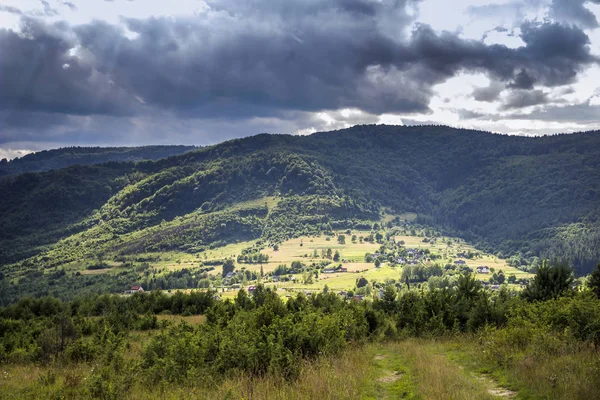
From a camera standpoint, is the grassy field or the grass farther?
the grass

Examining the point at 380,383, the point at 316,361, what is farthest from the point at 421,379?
the point at 316,361

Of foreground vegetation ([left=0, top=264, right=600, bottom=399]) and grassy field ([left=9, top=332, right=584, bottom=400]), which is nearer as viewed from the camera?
grassy field ([left=9, top=332, right=584, bottom=400])

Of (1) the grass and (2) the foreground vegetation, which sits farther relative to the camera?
(2) the foreground vegetation

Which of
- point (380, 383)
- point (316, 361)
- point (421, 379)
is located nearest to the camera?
point (421, 379)

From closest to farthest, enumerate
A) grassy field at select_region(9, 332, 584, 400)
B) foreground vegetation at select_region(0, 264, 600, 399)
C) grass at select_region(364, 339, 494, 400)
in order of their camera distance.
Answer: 1. grassy field at select_region(9, 332, 584, 400)
2. grass at select_region(364, 339, 494, 400)
3. foreground vegetation at select_region(0, 264, 600, 399)

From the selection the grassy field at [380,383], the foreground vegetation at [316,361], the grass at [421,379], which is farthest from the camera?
the foreground vegetation at [316,361]

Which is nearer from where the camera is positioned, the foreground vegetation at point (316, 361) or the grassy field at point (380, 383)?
the grassy field at point (380, 383)

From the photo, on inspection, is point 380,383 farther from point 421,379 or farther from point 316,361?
point 316,361

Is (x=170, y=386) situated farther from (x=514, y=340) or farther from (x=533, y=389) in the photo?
(x=514, y=340)

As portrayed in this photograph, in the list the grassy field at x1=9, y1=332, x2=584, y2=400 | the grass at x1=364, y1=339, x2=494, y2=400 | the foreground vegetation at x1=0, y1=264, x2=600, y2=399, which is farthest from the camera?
the foreground vegetation at x1=0, y1=264, x2=600, y2=399

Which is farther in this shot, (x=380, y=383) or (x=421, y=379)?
(x=380, y=383)

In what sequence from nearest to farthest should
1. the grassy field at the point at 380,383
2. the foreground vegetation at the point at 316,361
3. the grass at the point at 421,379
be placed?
the grassy field at the point at 380,383 < the grass at the point at 421,379 < the foreground vegetation at the point at 316,361

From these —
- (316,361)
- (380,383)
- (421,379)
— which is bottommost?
(380,383)

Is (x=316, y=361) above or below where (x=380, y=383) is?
above
